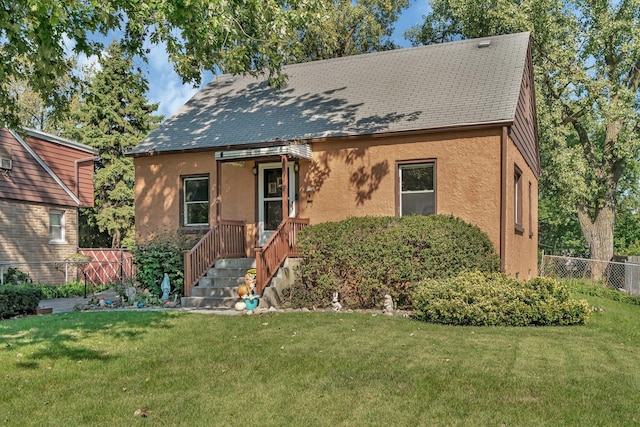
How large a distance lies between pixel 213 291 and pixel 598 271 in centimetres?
1459

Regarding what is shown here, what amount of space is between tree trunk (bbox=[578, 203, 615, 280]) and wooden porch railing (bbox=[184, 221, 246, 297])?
1560 centimetres

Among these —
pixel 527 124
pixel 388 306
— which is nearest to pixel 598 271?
pixel 527 124

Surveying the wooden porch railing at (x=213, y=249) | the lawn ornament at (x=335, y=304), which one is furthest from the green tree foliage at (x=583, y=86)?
the lawn ornament at (x=335, y=304)

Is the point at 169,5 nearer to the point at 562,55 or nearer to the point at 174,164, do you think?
the point at 174,164

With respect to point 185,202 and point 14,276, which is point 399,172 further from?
point 14,276

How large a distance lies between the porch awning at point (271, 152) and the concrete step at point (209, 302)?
3.20 m

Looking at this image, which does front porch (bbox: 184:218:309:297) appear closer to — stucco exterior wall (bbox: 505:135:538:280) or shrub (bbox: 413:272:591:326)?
shrub (bbox: 413:272:591:326)

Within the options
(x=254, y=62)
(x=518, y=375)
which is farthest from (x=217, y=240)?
(x=518, y=375)

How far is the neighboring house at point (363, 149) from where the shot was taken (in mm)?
10938

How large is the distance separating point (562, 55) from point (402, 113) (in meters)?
10.5

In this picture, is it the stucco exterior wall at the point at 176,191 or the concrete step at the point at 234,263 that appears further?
the stucco exterior wall at the point at 176,191

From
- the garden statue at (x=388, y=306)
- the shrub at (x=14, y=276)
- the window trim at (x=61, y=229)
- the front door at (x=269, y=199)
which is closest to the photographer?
the garden statue at (x=388, y=306)

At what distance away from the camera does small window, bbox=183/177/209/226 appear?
44.7 ft

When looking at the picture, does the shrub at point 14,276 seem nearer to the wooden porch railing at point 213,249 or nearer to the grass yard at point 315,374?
the wooden porch railing at point 213,249
